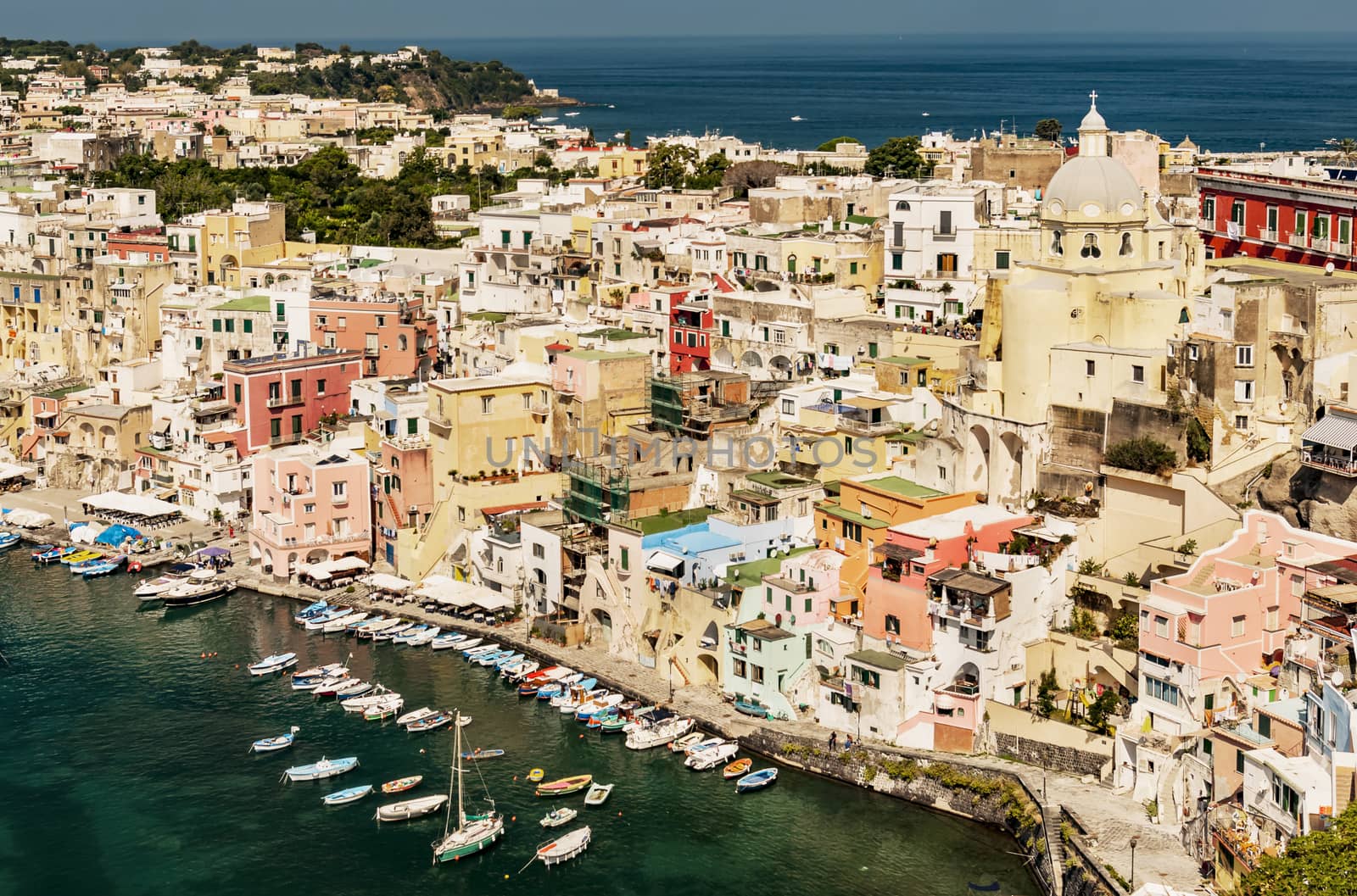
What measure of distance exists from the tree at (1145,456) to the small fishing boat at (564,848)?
9883 millimetres

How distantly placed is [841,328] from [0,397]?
21423mm

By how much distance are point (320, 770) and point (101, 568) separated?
11.8 meters

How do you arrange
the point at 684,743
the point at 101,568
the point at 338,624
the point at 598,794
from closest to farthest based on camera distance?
the point at 598,794 → the point at 684,743 → the point at 338,624 → the point at 101,568

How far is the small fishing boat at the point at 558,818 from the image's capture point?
25.0 metres

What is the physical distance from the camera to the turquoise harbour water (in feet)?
78.3

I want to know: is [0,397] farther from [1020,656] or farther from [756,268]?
[1020,656]

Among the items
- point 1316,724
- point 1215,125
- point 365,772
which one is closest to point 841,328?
point 365,772

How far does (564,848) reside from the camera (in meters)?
24.2

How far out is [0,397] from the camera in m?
45.4

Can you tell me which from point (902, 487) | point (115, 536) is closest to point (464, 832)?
point (902, 487)

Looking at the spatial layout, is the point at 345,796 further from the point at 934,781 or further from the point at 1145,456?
the point at 1145,456

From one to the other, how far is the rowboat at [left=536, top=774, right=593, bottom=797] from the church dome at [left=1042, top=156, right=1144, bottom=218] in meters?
12.5

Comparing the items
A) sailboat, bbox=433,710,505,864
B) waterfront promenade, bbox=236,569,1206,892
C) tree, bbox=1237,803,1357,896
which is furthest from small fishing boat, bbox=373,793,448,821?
tree, bbox=1237,803,1357,896

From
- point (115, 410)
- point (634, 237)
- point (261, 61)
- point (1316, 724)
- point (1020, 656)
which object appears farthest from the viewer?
point (261, 61)
